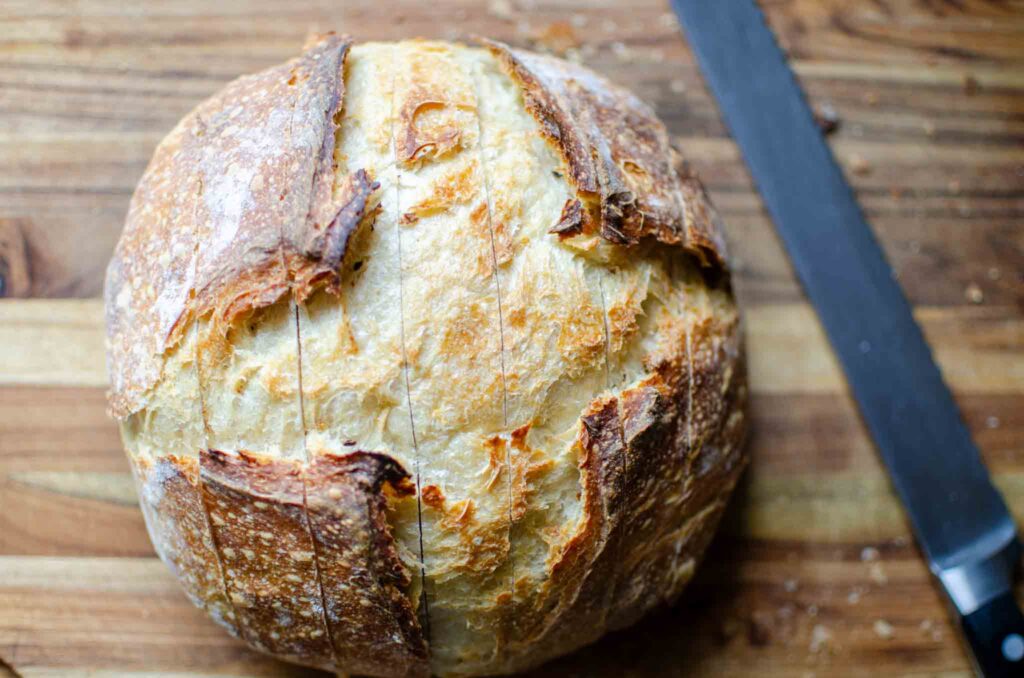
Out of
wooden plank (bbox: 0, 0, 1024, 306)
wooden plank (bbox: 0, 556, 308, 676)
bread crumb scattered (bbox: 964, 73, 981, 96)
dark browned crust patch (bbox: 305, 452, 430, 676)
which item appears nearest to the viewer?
dark browned crust patch (bbox: 305, 452, 430, 676)

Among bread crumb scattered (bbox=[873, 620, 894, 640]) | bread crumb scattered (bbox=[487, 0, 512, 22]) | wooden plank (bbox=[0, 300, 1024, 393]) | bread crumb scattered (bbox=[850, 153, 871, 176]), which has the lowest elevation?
bread crumb scattered (bbox=[873, 620, 894, 640])

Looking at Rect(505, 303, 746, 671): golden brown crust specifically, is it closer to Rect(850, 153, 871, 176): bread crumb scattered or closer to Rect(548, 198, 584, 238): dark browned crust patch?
Rect(548, 198, 584, 238): dark browned crust patch

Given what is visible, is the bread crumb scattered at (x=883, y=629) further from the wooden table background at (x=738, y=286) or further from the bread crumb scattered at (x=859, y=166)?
the bread crumb scattered at (x=859, y=166)

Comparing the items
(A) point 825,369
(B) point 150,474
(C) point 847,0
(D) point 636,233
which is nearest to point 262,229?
(B) point 150,474

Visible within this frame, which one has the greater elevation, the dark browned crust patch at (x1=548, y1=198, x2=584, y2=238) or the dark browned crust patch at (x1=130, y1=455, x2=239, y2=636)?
the dark browned crust patch at (x1=548, y1=198, x2=584, y2=238)

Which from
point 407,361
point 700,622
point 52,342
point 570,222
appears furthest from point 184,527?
point 700,622

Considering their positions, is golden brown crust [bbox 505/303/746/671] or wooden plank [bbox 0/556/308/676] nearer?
golden brown crust [bbox 505/303/746/671]

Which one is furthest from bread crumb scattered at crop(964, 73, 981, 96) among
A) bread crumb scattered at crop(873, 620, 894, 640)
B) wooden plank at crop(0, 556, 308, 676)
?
wooden plank at crop(0, 556, 308, 676)

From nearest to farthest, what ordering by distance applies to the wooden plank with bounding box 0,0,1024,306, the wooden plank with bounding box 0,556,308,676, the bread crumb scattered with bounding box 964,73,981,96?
the wooden plank with bounding box 0,556,308,676, the wooden plank with bounding box 0,0,1024,306, the bread crumb scattered with bounding box 964,73,981,96

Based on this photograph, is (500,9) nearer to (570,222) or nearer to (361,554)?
(570,222)
